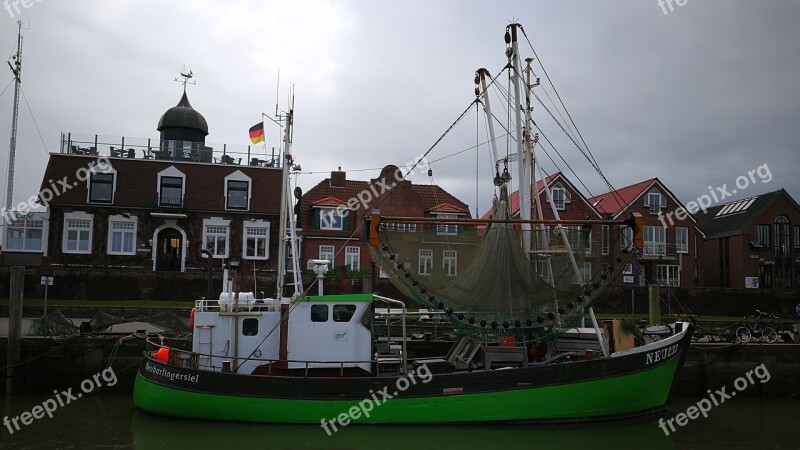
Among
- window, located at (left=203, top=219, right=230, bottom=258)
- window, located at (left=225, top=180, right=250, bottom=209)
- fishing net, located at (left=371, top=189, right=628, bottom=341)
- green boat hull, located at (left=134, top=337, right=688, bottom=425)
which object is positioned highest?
window, located at (left=225, top=180, right=250, bottom=209)

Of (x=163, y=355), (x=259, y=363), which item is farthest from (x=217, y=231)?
(x=259, y=363)

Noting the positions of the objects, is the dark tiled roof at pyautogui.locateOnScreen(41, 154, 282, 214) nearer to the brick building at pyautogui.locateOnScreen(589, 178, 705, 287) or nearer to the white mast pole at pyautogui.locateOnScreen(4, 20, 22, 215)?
the white mast pole at pyautogui.locateOnScreen(4, 20, 22, 215)

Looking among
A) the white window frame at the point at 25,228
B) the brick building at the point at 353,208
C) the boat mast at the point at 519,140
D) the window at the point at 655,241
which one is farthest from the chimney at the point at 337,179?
the boat mast at the point at 519,140

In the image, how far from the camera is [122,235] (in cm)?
3459

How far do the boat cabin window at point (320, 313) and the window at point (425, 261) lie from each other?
271cm

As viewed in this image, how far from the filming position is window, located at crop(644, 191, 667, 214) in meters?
44.0

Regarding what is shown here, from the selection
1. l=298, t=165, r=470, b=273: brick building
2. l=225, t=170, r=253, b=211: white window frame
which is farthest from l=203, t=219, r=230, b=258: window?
l=298, t=165, r=470, b=273: brick building

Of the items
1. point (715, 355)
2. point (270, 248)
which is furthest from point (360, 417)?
point (270, 248)

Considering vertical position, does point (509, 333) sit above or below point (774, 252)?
below

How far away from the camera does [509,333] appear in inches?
560

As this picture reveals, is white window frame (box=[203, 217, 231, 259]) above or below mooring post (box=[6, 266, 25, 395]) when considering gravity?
above

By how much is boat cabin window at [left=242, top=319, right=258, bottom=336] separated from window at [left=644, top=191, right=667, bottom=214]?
3542cm

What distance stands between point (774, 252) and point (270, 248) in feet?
116

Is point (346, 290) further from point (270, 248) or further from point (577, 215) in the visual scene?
point (577, 215)
